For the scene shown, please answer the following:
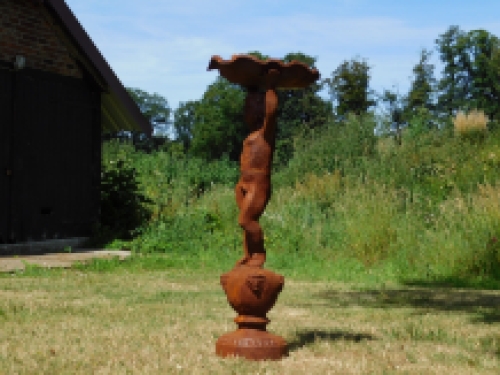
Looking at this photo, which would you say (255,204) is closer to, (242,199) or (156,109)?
(242,199)

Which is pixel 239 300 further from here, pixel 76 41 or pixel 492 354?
pixel 76 41

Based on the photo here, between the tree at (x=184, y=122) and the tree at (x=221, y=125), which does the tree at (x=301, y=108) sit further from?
the tree at (x=184, y=122)

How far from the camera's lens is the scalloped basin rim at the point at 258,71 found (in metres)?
4.12

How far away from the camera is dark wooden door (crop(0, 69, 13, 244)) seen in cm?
1022

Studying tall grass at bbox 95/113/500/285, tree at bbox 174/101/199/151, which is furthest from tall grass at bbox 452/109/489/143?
tree at bbox 174/101/199/151

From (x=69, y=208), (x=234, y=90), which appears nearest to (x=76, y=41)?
(x=69, y=208)

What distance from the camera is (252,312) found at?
412 cm

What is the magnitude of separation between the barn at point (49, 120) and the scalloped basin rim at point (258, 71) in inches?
272

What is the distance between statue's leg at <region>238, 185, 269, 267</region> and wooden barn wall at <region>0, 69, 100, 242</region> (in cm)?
700

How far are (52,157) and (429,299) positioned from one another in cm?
656

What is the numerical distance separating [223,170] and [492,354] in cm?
2008

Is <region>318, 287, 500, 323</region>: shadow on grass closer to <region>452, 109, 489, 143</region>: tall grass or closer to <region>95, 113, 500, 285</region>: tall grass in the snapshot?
<region>95, 113, 500, 285</region>: tall grass

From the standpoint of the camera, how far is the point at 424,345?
463cm

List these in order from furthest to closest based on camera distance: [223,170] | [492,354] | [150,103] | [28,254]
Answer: [150,103] → [223,170] → [28,254] → [492,354]
